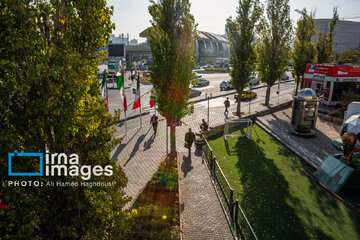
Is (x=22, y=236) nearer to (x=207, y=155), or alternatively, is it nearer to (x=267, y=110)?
(x=207, y=155)

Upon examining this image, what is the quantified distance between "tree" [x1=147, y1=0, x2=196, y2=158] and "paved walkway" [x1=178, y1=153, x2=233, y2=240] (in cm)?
350

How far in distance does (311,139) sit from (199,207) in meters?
11.5

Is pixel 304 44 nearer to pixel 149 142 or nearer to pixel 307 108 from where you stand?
pixel 307 108

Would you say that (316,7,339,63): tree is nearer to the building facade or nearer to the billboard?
the billboard

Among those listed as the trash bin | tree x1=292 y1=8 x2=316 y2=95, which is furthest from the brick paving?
tree x1=292 y1=8 x2=316 y2=95

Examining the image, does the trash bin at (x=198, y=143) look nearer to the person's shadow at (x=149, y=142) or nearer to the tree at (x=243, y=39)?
the person's shadow at (x=149, y=142)

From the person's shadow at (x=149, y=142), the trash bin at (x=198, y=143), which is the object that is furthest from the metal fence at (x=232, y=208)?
the person's shadow at (x=149, y=142)

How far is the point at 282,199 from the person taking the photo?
970 centimetres

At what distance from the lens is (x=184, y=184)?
1102 cm

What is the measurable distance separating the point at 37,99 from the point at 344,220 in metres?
10.3

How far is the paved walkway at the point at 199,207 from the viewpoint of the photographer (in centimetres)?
793

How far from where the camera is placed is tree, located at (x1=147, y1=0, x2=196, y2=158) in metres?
11.9

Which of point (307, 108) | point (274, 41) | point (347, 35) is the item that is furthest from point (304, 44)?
point (347, 35)

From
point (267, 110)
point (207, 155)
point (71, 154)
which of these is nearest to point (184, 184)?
point (207, 155)
